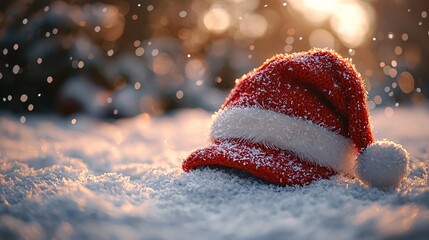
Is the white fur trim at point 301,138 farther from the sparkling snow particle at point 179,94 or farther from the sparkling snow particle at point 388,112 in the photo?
the sparkling snow particle at point 179,94

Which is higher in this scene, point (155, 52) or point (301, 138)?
point (155, 52)

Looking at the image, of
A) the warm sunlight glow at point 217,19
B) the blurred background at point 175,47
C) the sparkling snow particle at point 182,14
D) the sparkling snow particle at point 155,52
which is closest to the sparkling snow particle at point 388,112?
the blurred background at point 175,47

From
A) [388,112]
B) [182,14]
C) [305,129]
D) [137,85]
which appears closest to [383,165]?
[305,129]

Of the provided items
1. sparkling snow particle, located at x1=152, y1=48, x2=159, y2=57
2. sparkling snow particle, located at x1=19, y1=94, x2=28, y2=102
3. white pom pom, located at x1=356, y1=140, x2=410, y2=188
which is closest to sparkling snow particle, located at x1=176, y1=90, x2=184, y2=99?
Result: sparkling snow particle, located at x1=152, y1=48, x2=159, y2=57

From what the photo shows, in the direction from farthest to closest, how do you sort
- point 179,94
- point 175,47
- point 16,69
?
1. point 175,47
2. point 179,94
3. point 16,69

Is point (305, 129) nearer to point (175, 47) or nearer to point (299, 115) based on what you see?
point (299, 115)

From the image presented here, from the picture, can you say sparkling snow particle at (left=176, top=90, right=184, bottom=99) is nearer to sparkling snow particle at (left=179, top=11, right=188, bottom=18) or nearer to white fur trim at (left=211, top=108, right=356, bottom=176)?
sparkling snow particle at (left=179, top=11, right=188, bottom=18)
